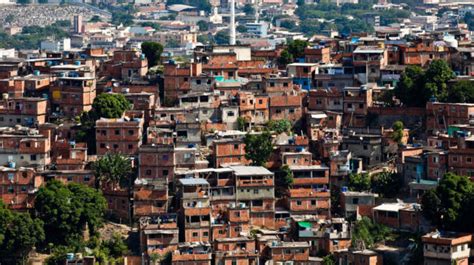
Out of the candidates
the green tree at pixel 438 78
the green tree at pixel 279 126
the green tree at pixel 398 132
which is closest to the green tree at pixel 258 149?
the green tree at pixel 279 126

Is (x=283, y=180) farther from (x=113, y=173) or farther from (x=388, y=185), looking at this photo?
(x=113, y=173)

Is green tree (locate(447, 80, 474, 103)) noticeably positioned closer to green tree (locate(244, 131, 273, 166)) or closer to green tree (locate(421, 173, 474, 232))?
green tree (locate(244, 131, 273, 166))

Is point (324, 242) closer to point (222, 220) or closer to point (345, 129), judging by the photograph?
point (222, 220)

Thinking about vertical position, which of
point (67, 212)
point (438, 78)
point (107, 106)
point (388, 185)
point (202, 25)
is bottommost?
point (202, 25)

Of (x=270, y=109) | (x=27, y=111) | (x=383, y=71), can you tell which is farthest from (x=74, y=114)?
(x=383, y=71)

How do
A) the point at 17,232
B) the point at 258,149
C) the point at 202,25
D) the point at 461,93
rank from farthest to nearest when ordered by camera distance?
the point at 202,25, the point at 461,93, the point at 258,149, the point at 17,232

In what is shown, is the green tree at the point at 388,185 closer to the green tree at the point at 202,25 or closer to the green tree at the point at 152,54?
the green tree at the point at 152,54

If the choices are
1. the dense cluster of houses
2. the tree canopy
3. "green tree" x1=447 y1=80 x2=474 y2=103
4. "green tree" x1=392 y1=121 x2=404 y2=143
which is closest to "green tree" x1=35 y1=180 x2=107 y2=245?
the dense cluster of houses

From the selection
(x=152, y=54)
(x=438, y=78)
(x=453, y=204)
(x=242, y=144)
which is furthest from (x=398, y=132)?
(x=152, y=54)
